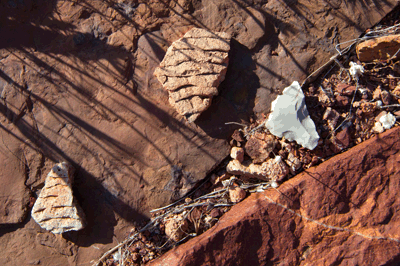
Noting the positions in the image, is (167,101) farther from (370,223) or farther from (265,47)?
(370,223)

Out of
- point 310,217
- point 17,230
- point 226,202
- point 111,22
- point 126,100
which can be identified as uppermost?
point 111,22

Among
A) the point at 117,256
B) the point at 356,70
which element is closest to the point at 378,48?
the point at 356,70

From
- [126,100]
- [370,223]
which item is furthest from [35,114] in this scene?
[370,223]

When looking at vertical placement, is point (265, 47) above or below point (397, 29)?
above

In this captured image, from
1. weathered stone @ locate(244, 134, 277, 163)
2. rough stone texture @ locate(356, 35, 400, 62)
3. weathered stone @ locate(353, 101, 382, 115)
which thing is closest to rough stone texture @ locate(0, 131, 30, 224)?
weathered stone @ locate(244, 134, 277, 163)

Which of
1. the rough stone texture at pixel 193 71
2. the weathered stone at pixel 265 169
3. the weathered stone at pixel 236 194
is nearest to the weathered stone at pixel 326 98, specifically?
the weathered stone at pixel 265 169

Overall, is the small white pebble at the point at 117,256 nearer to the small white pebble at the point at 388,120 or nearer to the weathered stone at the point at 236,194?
the weathered stone at the point at 236,194
